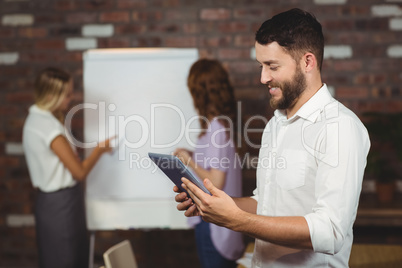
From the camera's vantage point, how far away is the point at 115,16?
3.04 meters

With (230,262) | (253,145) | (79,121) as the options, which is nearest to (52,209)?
(79,121)

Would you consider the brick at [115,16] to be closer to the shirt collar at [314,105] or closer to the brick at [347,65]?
the brick at [347,65]

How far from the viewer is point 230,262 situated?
2.11 meters

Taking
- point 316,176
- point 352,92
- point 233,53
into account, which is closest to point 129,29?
point 233,53

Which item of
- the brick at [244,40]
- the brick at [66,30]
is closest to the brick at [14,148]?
the brick at [66,30]

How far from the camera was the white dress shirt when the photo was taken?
1.14 m

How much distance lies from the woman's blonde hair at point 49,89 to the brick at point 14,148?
2.55 feet

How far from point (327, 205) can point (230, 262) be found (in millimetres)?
1069

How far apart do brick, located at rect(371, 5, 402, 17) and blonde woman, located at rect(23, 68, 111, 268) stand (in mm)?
1920

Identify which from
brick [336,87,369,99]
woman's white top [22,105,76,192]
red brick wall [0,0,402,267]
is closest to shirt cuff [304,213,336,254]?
woman's white top [22,105,76,192]

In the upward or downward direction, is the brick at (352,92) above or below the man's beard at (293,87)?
below

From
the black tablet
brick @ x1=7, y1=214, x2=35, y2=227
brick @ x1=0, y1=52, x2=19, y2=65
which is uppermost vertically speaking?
brick @ x1=0, y1=52, x2=19, y2=65

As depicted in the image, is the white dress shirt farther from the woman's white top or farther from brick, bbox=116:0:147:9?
brick, bbox=116:0:147:9

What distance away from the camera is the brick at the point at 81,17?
3.05m
